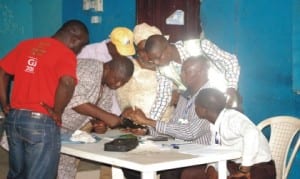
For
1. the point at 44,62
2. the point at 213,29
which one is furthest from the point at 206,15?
the point at 44,62

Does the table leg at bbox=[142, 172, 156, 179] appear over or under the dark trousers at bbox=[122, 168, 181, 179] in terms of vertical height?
over

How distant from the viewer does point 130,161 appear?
2.74 metres

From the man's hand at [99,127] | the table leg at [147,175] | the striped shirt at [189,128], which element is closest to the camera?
the table leg at [147,175]

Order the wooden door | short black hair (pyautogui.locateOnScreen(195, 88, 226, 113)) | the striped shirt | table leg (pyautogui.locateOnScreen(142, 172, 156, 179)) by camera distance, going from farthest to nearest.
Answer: the wooden door, the striped shirt, short black hair (pyautogui.locateOnScreen(195, 88, 226, 113)), table leg (pyautogui.locateOnScreen(142, 172, 156, 179))

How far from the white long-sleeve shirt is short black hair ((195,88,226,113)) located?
53 mm

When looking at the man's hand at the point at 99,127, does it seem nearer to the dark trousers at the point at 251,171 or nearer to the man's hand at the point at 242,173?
the dark trousers at the point at 251,171

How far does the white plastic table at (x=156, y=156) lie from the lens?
2.68 metres

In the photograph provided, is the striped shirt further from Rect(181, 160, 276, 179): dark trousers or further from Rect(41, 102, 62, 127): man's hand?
Rect(41, 102, 62, 127): man's hand

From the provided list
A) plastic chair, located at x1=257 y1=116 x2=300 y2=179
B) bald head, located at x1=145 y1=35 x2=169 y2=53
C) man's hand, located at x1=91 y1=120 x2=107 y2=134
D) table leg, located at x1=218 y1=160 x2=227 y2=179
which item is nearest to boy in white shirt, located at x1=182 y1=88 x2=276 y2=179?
table leg, located at x1=218 y1=160 x2=227 y2=179

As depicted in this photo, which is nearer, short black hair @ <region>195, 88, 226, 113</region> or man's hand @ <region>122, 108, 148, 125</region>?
short black hair @ <region>195, 88, 226, 113</region>

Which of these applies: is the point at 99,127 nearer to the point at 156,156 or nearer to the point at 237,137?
the point at 156,156

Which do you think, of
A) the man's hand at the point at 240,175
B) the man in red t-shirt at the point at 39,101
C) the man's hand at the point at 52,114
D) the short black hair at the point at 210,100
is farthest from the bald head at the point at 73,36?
the man's hand at the point at 240,175

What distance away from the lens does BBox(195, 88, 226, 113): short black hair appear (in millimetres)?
3289

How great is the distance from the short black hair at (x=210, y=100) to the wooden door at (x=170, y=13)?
6.73 ft
